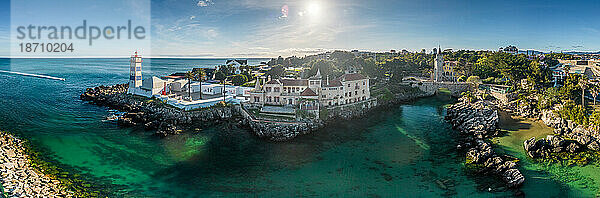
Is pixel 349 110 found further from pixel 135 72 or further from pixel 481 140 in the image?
pixel 135 72

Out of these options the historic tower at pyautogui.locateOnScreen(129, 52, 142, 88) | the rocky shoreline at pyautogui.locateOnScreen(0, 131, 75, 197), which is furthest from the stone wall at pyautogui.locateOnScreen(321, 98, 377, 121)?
the historic tower at pyautogui.locateOnScreen(129, 52, 142, 88)

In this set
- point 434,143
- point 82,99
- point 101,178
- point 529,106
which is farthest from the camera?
point 82,99

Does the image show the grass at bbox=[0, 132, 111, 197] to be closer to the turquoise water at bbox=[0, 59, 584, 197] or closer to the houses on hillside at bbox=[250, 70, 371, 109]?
the turquoise water at bbox=[0, 59, 584, 197]

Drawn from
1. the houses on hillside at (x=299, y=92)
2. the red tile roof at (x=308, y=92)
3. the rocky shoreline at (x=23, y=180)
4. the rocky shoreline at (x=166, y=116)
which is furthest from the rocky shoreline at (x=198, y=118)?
the rocky shoreline at (x=23, y=180)

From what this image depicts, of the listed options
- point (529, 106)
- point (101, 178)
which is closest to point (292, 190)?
point (101, 178)

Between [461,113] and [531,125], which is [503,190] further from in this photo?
[461,113]

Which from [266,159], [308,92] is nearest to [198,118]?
[308,92]
